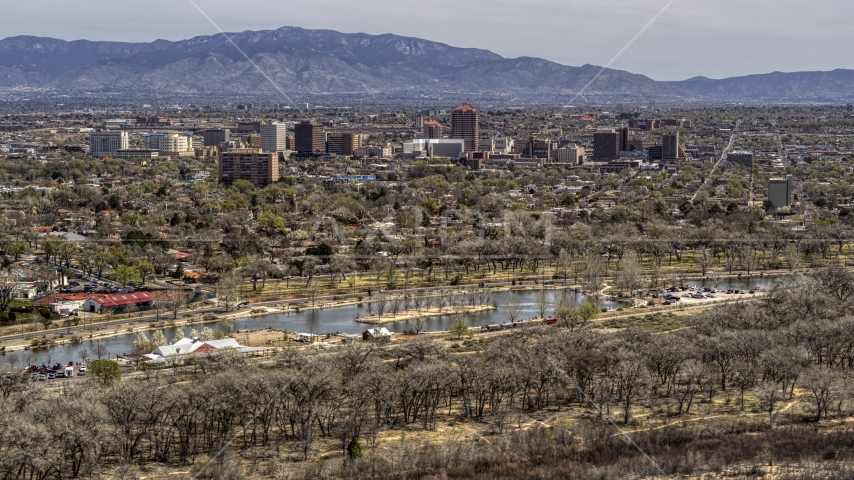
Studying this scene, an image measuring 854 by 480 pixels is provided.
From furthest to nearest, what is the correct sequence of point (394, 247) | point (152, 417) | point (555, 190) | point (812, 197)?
1. point (555, 190)
2. point (812, 197)
3. point (394, 247)
4. point (152, 417)

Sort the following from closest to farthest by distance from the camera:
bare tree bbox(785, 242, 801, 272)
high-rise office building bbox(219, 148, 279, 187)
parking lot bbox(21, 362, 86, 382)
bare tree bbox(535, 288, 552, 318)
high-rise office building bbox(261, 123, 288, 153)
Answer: parking lot bbox(21, 362, 86, 382), bare tree bbox(535, 288, 552, 318), bare tree bbox(785, 242, 801, 272), high-rise office building bbox(219, 148, 279, 187), high-rise office building bbox(261, 123, 288, 153)

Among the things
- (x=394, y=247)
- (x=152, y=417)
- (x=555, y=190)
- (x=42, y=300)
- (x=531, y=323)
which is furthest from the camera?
(x=555, y=190)

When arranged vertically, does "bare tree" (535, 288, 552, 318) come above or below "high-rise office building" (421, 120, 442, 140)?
below

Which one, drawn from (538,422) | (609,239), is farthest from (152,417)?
(609,239)

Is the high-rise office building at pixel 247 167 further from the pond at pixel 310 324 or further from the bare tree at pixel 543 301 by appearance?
the pond at pixel 310 324

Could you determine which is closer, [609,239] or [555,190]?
[609,239]

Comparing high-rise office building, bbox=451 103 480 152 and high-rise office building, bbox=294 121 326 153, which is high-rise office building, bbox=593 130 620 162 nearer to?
high-rise office building, bbox=451 103 480 152

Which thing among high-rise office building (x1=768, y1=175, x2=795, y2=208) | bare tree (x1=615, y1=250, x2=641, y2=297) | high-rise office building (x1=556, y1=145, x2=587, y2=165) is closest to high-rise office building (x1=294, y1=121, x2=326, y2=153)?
high-rise office building (x1=556, y1=145, x2=587, y2=165)

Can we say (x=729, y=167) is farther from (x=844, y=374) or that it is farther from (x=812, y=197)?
(x=844, y=374)
